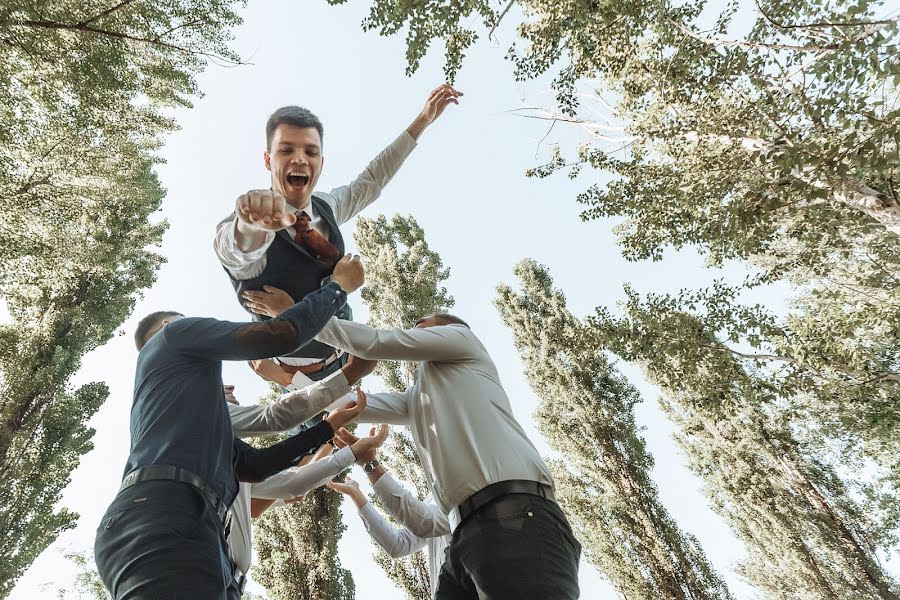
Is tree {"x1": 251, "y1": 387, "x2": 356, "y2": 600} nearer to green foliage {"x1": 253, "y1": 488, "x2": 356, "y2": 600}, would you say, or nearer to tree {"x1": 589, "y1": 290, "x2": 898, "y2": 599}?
green foliage {"x1": 253, "y1": 488, "x2": 356, "y2": 600}

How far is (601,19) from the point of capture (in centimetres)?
462

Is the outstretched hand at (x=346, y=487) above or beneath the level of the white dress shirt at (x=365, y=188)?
beneath

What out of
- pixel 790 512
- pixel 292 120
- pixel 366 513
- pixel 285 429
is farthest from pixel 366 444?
pixel 790 512

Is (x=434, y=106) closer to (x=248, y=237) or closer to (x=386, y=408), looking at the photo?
(x=248, y=237)

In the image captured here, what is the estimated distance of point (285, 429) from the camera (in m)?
2.51

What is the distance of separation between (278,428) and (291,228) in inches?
43.4

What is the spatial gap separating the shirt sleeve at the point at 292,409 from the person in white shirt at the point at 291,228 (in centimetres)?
24

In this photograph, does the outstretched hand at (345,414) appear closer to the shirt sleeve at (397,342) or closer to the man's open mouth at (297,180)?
the shirt sleeve at (397,342)

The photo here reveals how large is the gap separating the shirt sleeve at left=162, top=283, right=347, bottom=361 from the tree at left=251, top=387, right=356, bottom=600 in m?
6.41

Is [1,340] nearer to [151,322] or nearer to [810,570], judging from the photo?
[151,322]

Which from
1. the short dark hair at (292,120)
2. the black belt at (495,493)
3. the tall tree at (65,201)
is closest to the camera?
the black belt at (495,493)

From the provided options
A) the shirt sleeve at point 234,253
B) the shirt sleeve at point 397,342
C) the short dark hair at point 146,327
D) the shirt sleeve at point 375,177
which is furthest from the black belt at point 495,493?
the shirt sleeve at point 375,177

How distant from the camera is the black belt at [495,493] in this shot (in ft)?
4.85

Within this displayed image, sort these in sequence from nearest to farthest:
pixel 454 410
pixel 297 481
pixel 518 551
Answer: pixel 518 551 < pixel 454 410 < pixel 297 481
